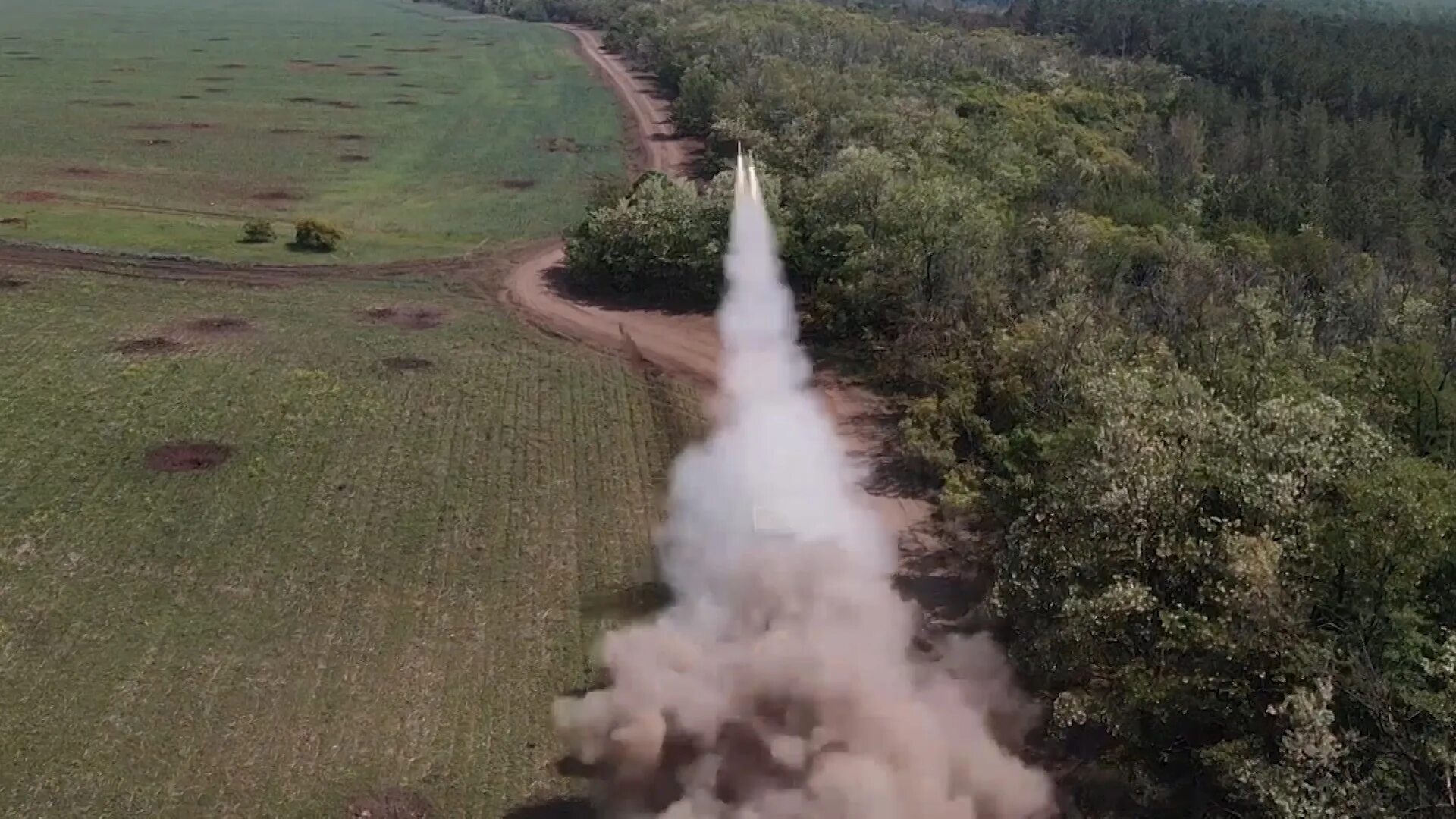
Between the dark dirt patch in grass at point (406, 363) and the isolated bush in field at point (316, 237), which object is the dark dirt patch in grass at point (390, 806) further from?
the isolated bush in field at point (316, 237)

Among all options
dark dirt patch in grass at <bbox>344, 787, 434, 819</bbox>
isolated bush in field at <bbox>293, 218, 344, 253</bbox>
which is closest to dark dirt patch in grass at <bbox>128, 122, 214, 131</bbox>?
isolated bush in field at <bbox>293, 218, 344, 253</bbox>

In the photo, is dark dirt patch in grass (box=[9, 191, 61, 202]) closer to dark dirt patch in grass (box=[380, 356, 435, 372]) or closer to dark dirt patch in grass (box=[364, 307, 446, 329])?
dark dirt patch in grass (box=[364, 307, 446, 329])

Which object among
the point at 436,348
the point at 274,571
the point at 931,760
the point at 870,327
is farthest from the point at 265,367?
the point at 931,760

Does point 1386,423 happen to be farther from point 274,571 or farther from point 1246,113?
point 1246,113

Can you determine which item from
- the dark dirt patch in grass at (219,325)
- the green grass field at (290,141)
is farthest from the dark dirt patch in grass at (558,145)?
the dark dirt patch in grass at (219,325)

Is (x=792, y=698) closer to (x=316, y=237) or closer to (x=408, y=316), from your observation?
(x=408, y=316)

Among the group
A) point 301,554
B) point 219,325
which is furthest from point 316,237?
point 301,554
